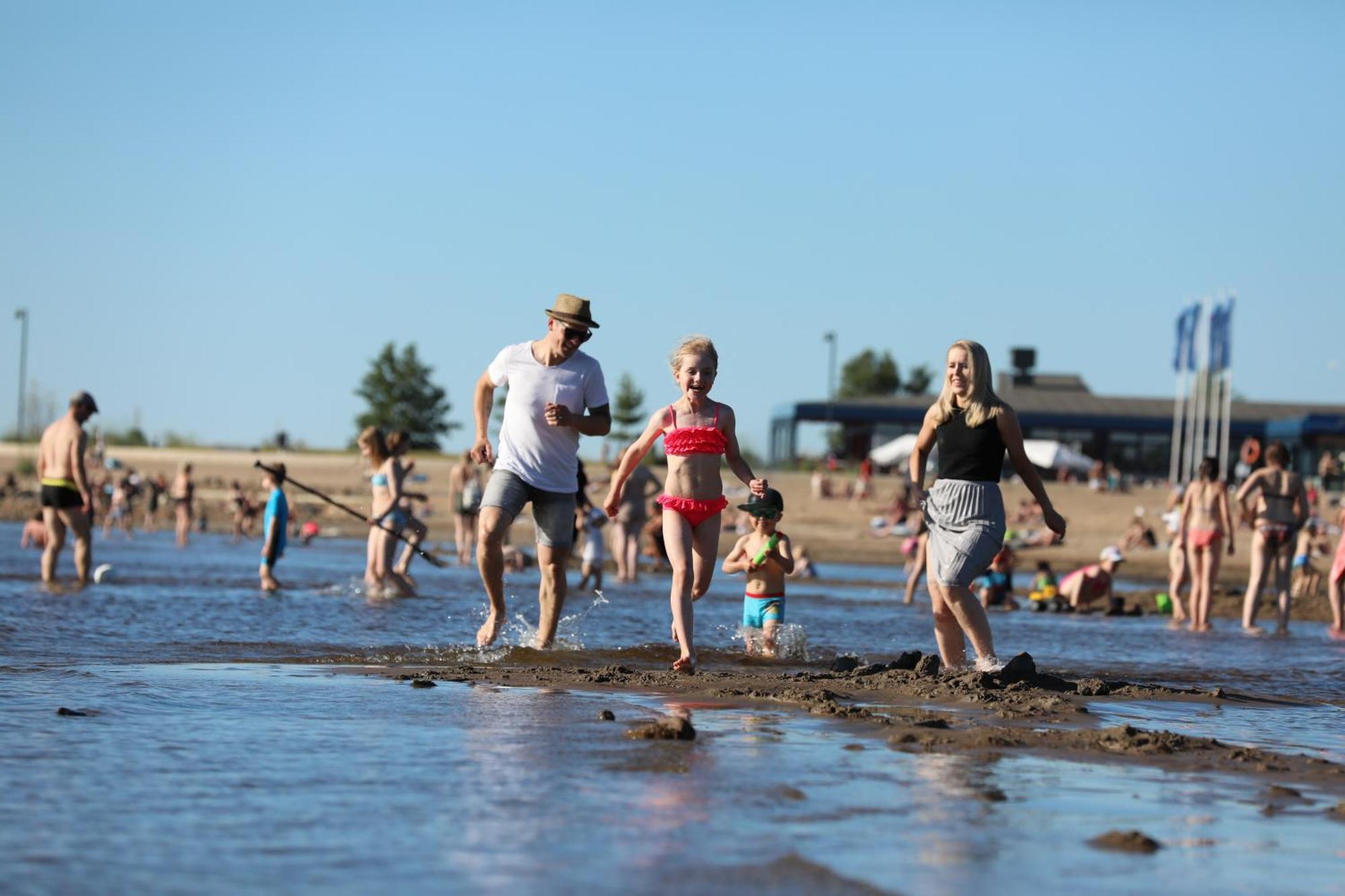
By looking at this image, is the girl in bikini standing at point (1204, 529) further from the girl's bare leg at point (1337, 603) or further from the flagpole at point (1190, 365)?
the flagpole at point (1190, 365)

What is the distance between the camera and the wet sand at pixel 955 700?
595 centimetres

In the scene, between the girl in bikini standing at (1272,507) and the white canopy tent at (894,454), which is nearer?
the girl in bikini standing at (1272,507)

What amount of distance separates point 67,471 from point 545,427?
283 inches

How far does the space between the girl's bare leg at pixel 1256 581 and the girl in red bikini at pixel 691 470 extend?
8275 mm

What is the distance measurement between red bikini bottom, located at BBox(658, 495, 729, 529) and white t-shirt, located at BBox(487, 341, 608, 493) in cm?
55

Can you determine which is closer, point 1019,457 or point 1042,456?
point 1019,457

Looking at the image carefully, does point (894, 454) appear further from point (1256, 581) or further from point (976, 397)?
point (976, 397)

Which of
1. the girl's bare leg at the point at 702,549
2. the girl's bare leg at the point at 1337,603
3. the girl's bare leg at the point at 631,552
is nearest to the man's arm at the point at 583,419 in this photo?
the girl's bare leg at the point at 702,549

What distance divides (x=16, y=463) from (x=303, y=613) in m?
60.1

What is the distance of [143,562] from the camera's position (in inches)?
939

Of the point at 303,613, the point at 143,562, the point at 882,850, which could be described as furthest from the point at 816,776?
the point at 143,562

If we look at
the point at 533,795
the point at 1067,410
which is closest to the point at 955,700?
the point at 533,795

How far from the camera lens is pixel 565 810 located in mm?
4551

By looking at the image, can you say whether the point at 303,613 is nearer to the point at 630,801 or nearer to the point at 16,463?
the point at 630,801
